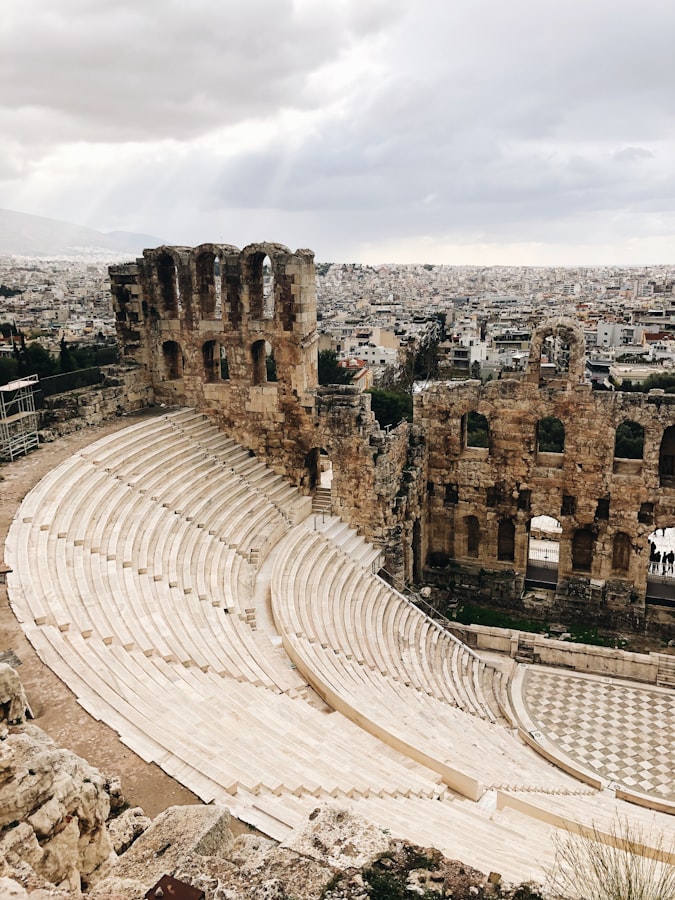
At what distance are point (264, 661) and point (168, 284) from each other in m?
14.3

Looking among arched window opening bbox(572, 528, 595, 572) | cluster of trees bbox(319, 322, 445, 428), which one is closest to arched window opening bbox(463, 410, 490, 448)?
cluster of trees bbox(319, 322, 445, 428)

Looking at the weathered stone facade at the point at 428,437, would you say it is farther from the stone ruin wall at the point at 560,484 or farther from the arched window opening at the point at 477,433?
the arched window opening at the point at 477,433

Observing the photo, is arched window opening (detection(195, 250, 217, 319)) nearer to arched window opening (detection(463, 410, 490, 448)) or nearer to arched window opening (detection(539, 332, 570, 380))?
arched window opening (detection(539, 332, 570, 380))

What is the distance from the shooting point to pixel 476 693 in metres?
16.8

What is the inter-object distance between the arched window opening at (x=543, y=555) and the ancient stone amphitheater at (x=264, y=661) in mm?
5345

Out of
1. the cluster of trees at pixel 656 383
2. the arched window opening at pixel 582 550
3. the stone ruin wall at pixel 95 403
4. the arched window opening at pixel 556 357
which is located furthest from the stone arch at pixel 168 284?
the cluster of trees at pixel 656 383

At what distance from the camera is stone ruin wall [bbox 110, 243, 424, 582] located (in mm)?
20812

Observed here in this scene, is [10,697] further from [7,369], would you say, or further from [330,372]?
[330,372]

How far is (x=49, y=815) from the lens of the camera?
5.12 metres

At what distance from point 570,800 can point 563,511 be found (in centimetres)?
1074

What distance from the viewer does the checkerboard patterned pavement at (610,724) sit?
14914 mm

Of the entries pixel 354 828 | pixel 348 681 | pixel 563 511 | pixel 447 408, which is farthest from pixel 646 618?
pixel 354 828

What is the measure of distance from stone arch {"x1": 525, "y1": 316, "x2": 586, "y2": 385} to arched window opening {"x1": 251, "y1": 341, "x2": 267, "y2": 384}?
27.7 ft

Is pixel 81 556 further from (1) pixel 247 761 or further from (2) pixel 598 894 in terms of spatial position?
(2) pixel 598 894
